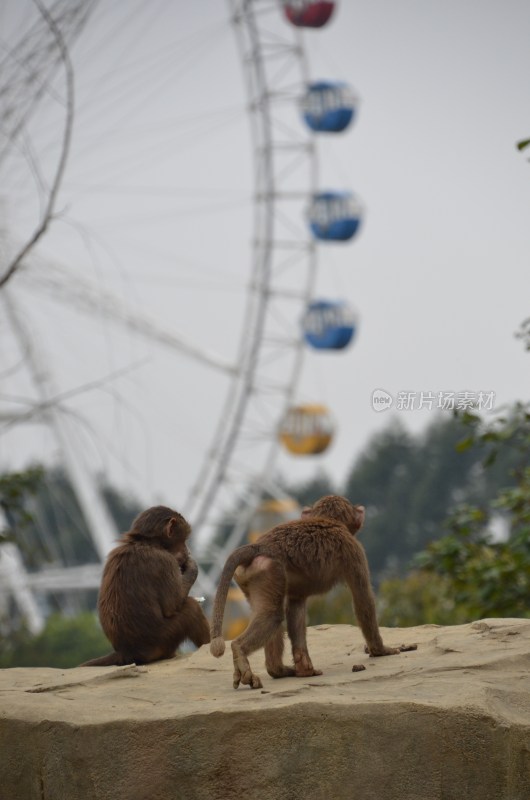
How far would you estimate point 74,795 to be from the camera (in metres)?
4.49

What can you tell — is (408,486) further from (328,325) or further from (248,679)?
(248,679)

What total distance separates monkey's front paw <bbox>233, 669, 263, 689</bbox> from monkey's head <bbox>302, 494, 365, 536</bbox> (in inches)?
28.9

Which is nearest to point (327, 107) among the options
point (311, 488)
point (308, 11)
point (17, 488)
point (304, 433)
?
point (308, 11)

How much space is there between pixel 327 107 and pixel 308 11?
1539mm

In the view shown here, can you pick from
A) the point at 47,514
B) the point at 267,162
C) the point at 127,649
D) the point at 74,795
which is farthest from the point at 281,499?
the point at 47,514

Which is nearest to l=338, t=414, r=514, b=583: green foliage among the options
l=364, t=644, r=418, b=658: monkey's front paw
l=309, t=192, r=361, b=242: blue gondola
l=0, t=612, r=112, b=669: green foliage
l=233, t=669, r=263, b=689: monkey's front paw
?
l=0, t=612, r=112, b=669: green foliage

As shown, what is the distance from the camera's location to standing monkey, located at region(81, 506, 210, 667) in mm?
5973

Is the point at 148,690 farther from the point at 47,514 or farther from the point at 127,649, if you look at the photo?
the point at 47,514

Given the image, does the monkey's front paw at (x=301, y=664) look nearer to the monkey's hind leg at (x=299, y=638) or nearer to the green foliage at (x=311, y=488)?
the monkey's hind leg at (x=299, y=638)

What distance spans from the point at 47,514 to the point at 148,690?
42.2 meters

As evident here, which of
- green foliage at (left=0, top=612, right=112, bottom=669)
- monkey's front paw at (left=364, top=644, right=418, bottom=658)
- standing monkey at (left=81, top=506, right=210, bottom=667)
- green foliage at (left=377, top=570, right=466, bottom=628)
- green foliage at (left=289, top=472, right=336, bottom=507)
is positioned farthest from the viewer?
green foliage at (left=289, top=472, right=336, bottom=507)

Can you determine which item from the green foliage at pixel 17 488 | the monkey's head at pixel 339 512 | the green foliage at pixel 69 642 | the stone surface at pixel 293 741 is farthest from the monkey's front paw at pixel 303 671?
the green foliage at pixel 69 642

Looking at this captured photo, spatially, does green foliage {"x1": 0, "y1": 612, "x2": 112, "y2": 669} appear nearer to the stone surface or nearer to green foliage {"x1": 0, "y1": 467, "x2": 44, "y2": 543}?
green foliage {"x1": 0, "y1": 467, "x2": 44, "y2": 543}

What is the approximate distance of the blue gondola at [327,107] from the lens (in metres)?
21.2
